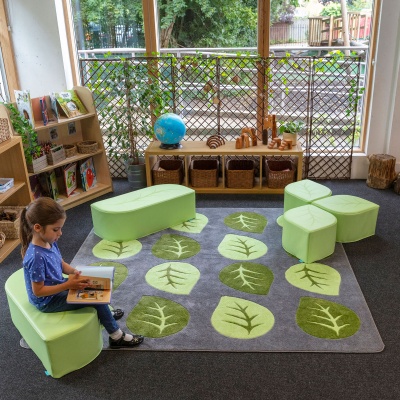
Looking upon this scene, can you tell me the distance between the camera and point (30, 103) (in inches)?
166

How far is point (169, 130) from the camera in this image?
476cm

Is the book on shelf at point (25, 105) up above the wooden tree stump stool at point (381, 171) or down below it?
above

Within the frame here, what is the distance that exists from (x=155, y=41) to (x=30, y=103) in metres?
1.56

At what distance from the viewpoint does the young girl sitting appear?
93.4 inches

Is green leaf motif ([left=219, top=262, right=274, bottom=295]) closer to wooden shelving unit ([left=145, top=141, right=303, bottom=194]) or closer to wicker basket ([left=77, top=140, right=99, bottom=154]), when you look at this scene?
wooden shelving unit ([left=145, top=141, right=303, bottom=194])

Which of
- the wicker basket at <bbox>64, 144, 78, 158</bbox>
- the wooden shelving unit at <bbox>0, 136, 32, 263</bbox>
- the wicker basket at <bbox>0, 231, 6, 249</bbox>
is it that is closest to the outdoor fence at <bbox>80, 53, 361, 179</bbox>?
the wicker basket at <bbox>64, 144, 78, 158</bbox>

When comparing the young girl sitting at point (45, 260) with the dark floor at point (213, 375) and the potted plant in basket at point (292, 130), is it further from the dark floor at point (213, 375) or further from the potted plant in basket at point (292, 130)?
the potted plant in basket at point (292, 130)

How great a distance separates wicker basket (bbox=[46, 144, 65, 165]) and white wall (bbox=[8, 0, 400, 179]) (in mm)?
835

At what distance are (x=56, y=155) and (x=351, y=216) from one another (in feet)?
8.99

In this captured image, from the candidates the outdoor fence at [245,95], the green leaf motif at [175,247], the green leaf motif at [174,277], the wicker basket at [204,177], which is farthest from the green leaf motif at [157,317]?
the outdoor fence at [245,95]

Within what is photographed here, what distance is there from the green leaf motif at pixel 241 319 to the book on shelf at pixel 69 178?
2.28 metres

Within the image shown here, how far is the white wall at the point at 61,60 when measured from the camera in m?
4.75

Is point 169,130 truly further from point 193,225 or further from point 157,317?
point 157,317

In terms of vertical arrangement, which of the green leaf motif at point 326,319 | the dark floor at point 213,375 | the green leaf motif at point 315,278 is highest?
the green leaf motif at point 315,278
